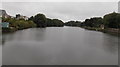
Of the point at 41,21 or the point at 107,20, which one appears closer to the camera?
the point at 107,20

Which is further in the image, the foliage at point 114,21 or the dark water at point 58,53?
the foliage at point 114,21

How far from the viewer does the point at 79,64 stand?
6469mm

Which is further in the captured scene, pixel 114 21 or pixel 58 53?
pixel 114 21

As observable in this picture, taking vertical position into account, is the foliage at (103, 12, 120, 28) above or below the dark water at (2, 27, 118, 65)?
above

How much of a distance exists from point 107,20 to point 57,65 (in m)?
37.9

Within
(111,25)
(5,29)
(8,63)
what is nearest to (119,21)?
(111,25)

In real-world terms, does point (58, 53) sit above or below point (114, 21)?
below

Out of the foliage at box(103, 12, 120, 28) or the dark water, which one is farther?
the foliage at box(103, 12, 120, 28)

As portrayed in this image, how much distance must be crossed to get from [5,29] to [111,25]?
2937cm

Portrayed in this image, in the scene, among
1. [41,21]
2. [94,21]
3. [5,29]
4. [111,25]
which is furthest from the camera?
[41,21]

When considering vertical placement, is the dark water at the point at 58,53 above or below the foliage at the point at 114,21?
below

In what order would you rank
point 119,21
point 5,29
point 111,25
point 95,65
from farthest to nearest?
point 111,25, point 119,21, point 5,29, point 95,65

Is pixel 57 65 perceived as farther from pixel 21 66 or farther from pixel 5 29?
pixel 5 29

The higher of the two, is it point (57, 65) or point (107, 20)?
point (107, 20)
